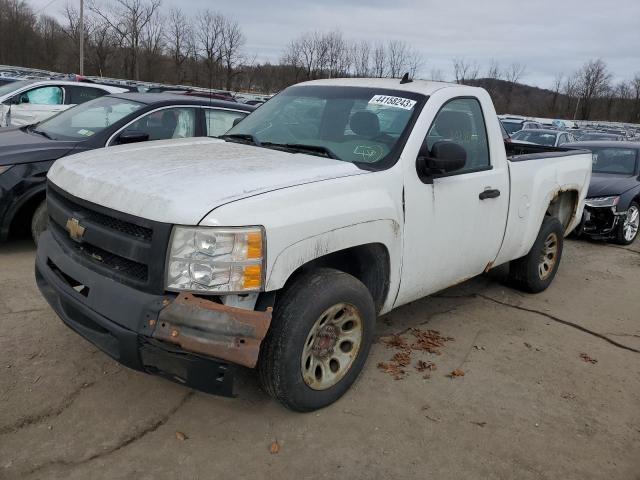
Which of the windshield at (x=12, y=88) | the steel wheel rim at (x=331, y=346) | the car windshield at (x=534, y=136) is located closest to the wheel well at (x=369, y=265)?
the steel wheel rim at (x=331, y=346)

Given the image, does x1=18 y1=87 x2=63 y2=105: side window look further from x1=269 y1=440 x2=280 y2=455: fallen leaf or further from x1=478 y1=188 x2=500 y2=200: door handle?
x1=269 y1=440 x2=280 y2=455: fallen leaf

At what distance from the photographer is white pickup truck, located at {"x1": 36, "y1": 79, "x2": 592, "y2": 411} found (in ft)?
8.25

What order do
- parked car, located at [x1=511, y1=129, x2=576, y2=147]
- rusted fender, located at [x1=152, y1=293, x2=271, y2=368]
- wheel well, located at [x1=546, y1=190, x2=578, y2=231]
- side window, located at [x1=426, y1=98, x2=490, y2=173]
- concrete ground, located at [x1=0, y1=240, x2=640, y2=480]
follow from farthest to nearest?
parked car, located at [x1=511, y1=129, x2=576, y2=147]
wheel well, located at [x1=546, y1=190, x2=578, y2=231]
side window, located at [x1=426, y1=98, x2=490, y2=173]
concrete ground, located at [x1=0, y1=240, x2=640, y2=480]
rusted fender, located at [x1=152, y1=293, x2=271, y2=368]

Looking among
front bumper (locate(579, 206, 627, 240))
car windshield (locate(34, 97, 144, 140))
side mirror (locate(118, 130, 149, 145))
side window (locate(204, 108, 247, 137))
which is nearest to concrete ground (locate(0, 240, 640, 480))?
side mirror (locate(118, 130, 149, 145))

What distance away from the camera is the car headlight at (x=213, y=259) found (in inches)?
98.5

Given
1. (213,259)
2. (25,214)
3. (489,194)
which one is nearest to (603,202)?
(489,194)

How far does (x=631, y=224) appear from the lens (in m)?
8.48

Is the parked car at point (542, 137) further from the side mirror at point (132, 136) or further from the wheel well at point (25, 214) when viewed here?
the wheel well at point (25, 214)

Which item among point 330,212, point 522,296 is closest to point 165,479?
point 330,212

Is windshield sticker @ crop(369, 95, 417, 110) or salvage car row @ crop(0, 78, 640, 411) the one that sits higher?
windshield sticker @ crop(369, 95, 417, 110)

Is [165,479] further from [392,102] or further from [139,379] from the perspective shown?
[392,102]

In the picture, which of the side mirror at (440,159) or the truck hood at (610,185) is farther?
the truck hood at (610,185)

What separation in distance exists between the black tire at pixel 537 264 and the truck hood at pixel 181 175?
273 cm

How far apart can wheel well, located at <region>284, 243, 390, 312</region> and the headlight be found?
235 inches
